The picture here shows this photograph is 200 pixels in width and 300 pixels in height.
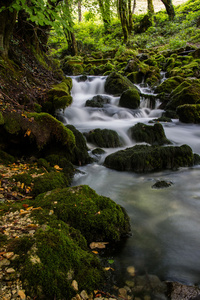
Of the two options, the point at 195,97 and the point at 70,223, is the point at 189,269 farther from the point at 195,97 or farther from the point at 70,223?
the point at 195,97

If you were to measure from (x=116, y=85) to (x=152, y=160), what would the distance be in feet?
30.6

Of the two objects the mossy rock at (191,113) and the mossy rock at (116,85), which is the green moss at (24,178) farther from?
the mossy rock at (116,85)

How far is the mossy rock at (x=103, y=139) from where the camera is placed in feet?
22.5

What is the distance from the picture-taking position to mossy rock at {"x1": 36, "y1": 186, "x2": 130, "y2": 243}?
244 cm

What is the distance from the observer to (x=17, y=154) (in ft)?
14.8

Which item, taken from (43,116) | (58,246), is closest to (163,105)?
(43,116)

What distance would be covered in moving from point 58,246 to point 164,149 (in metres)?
4.37

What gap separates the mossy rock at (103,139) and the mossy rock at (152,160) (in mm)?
1289

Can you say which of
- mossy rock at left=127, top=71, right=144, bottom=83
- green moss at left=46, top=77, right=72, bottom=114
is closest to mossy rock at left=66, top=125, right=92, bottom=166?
green moss at left=46, top=77, right=72, bottom=114

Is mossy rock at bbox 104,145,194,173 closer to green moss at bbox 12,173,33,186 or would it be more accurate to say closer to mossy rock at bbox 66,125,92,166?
mossy rock at bbox 66,125,92,166

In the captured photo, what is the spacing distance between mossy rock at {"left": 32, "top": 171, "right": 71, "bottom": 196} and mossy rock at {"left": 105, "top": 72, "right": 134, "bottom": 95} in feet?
34.8

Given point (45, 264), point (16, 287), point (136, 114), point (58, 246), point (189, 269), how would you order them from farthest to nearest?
point (136, 114) → point (189, 269) → point (58, 246) → point (45, 264) → point (16, 287)

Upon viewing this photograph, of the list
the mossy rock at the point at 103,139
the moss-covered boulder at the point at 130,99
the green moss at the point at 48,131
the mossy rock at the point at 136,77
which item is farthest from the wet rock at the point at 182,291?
the mossy rock at the point at 136,77

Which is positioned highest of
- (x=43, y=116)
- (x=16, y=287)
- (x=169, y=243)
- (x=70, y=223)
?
(x=43, y=116)
